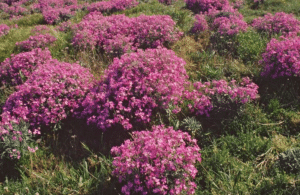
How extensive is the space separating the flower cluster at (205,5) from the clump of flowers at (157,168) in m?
10.3

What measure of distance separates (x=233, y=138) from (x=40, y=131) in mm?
4044

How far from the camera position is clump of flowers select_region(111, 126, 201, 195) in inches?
127

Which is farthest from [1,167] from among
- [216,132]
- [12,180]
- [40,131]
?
[216,132]

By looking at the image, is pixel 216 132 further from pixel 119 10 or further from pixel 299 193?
pixel 119 10

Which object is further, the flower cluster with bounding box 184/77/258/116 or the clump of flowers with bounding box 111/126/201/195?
the flower cluster with bounding box 184/77/258/116

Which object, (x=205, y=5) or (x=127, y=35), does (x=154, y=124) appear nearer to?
(x=127, y=35)

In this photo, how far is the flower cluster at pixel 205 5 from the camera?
11895mm

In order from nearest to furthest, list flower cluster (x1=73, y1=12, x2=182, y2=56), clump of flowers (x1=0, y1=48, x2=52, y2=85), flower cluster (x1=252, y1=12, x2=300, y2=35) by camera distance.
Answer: clump of flowers (x1=0, y1=48, x2=52, y2=85)
flower cluster (x1=73, y1=12, x2=182, y2=56)
flower cluster (x1=252, y1=12, x2=300, y2=35)

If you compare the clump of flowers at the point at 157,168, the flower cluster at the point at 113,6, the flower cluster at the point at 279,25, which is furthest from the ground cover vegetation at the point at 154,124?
the flower cluster at the point at 113,6

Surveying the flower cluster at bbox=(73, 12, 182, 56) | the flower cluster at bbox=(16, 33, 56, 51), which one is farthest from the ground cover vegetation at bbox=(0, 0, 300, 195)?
the flower cluster at bbox=(16, 33, 56, 51)

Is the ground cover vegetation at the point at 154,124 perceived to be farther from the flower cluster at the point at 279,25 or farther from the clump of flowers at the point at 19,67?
the flower cluster at the point at 279,25

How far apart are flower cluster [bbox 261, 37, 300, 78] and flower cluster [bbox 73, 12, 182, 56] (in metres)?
3.03

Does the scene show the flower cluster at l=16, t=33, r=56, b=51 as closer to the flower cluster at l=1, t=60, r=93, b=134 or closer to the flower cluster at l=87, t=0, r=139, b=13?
the flower cluster at l=1, t=60, r=93, b=134

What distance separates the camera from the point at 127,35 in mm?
7617
